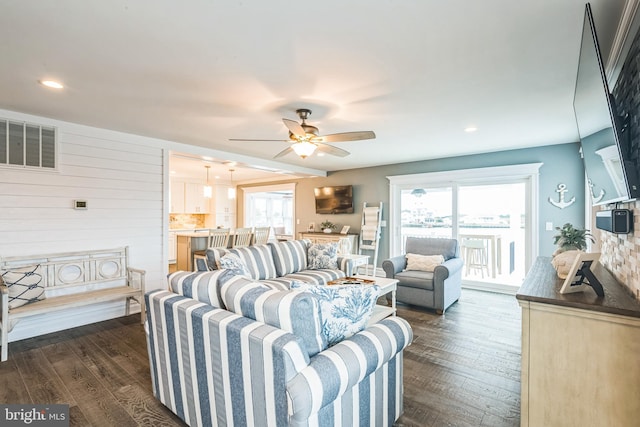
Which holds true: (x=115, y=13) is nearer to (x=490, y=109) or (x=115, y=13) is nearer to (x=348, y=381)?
(x=348, y=381)

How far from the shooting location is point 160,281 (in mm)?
4230

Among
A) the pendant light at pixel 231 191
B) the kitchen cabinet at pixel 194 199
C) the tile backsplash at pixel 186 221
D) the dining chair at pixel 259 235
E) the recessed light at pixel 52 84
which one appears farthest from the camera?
the tile backsplash at pixel 186 221

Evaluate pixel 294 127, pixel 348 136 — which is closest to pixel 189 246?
pixel 294 127

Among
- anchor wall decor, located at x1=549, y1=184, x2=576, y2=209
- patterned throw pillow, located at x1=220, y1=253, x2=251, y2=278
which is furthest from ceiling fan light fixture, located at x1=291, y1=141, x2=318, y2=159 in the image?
anchor wall decor, located at x1=549, y1=184, x2=576, y2=209

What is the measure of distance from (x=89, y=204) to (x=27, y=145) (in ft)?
2.69

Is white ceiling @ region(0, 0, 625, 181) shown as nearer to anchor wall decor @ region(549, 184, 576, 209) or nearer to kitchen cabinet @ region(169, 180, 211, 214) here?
anchor wall decor @ region(549, 184, 576, 209)


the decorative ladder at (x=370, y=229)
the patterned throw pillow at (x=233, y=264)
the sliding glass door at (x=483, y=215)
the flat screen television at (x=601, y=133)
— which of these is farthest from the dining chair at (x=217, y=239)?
the flat screen television at (x=601, y=133)

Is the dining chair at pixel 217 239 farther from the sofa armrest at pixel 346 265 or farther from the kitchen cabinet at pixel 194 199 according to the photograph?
the kitchen cabinet at pixel 194 199

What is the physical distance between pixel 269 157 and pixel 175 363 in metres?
4.17

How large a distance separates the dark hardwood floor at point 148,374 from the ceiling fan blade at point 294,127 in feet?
7.46

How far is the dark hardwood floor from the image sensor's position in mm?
2002

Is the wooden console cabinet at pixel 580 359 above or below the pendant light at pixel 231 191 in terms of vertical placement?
below
